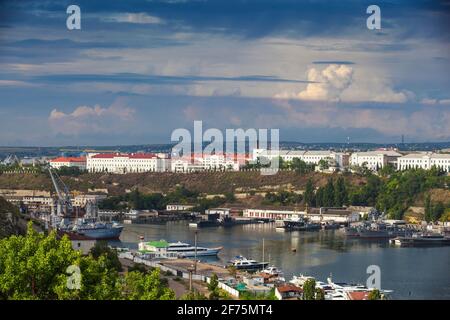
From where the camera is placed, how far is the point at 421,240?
41.7 ft

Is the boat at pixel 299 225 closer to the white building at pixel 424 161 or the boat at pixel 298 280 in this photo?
the white building at pixel 424 161

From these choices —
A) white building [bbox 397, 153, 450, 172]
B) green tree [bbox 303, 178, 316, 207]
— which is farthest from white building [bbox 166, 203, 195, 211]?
white building [bbox 397, 153, 450, 172]

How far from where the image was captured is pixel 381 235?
13.5 m

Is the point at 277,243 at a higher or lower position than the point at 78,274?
lower

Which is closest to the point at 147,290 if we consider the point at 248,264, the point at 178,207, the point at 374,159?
the point at 248,264

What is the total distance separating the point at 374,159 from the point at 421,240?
35.1 ft

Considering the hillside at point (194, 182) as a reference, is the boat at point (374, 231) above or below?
below

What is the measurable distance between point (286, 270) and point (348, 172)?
1147cm

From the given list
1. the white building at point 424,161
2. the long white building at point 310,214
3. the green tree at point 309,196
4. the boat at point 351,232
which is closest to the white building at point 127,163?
the white building at point 424,161

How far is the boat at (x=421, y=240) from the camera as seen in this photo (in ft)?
41.2

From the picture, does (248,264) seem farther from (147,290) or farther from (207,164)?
(207,164)

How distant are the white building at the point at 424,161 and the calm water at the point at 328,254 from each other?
668cm
